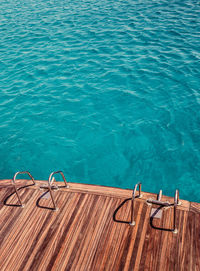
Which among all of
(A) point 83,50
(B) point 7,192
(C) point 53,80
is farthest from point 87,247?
(A) point 83,50

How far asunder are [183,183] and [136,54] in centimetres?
1050

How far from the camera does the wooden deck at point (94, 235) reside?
18.4 feet

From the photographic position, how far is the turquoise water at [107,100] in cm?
1027

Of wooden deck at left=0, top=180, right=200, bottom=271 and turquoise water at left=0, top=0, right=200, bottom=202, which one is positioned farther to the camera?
turquoise water at left=0, top=0, right=200, bottom=202

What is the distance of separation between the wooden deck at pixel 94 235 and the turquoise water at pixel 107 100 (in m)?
2.89

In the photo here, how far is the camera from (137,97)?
13211mm

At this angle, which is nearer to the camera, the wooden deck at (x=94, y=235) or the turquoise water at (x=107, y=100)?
the wooden deck at (x=94, y=235)

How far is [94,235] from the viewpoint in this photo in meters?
6.21

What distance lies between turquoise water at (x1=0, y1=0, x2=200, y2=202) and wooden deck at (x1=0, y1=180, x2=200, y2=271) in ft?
9.47

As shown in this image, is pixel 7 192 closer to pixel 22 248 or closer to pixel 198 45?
pixel 22 248

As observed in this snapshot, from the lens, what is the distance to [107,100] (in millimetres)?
13297

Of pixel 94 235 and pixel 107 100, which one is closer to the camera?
pixel 94 235

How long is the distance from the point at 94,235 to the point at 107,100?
8.46m

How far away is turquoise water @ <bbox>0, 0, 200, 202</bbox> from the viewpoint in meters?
10.3
